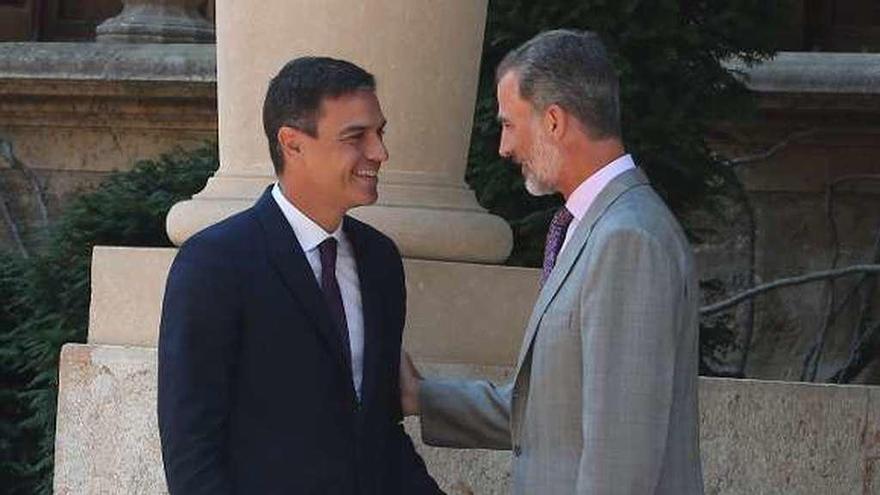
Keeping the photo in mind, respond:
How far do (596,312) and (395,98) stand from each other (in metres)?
1.70

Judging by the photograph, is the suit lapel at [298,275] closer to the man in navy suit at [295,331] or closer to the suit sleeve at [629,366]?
the man in navy suit at [295,331]

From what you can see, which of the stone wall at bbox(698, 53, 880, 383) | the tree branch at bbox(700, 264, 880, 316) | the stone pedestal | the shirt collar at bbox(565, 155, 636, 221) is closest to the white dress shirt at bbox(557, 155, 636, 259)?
the shirt collar at bbox(565, 155, 636, 221)

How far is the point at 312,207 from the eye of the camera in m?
3.97

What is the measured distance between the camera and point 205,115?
31.9 ft

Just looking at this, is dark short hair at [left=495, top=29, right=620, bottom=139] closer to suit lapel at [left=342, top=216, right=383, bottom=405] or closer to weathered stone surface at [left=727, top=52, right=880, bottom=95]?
suit lapel at [left=342, top=216, right=383, bottom=405]

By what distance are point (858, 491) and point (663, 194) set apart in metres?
1.59

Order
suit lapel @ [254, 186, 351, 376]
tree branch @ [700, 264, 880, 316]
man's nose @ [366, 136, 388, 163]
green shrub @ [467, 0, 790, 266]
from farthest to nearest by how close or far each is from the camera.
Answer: tree branch @ [700, 264, 880, 316], green shrub @ [467, 0, 790, 266], man's nose @ [366, 136, 388, 163], suit lapel @ [254, 186, 351, 376]

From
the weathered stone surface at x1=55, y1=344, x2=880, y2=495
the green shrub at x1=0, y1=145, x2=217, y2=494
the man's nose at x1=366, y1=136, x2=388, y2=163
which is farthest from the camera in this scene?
the green shrub at x1=0, y1=145, x2=217, y2=494

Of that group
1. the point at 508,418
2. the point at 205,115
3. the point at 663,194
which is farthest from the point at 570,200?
the point at 205,115

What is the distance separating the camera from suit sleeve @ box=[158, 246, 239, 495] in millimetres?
3705

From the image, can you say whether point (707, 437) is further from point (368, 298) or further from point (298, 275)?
point (298, 275)

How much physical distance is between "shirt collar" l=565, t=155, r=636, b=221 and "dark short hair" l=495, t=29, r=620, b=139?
6 centimetres

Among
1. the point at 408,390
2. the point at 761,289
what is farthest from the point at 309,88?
the point at 761,289

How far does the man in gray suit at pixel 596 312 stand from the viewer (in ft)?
11.5
